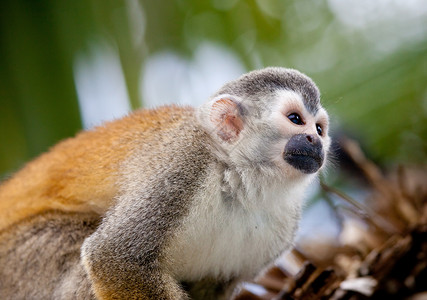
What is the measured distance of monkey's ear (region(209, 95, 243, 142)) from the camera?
A: 2.60 metres

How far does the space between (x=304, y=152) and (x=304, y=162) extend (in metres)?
0.05

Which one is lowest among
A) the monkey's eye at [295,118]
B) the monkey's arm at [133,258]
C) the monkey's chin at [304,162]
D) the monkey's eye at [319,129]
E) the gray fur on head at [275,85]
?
the monkey's arm at [133,258]

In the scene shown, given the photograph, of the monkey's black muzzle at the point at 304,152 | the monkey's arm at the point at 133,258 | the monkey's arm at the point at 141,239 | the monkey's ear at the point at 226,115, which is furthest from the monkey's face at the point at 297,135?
the monkey's arm at the point at 133,258

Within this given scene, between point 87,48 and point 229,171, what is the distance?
1.81 meters

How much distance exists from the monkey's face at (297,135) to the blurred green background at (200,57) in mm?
365

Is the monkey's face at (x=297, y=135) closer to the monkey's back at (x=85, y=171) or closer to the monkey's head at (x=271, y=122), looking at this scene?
the monkey's head at (x=271, y=122)

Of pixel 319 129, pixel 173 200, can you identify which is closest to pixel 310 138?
pixel 319 129

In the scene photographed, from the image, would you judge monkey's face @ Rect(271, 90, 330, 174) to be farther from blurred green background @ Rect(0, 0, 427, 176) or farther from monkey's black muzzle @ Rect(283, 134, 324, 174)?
blurred green background @ Rect(0, 0, 427, 176)

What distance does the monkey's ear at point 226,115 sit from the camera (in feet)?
8.52

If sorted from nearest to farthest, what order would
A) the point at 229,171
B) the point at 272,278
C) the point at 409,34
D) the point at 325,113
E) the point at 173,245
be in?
1. the point at 173,245
2. the point at 229,171
3. the point at 325,113
4. the point at 272,278
5. the point at 409,34

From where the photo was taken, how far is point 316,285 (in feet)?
8.35

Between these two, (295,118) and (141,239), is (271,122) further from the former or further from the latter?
(141,239)

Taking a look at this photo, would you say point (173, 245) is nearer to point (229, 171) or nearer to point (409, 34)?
point (229, 171)

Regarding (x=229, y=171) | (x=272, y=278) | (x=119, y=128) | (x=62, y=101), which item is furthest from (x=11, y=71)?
(x=272, y=278)
